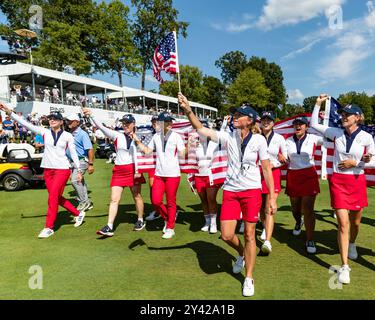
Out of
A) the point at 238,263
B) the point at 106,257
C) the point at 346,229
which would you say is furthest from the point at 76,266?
the point at 346,229

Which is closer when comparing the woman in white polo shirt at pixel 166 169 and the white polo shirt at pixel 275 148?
the white polo shirt at pixel 275 148

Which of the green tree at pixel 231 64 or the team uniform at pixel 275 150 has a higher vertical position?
the green tree at pixel 231 64

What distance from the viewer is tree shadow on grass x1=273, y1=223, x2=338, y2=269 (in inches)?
205

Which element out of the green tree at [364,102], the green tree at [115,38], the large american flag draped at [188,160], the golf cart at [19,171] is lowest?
the golf cart at [19,171]

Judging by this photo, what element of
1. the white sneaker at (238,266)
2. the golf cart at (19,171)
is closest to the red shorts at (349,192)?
the white sneaker at (238,266)

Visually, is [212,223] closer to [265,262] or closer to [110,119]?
[265,262]

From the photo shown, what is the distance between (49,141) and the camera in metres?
6.45

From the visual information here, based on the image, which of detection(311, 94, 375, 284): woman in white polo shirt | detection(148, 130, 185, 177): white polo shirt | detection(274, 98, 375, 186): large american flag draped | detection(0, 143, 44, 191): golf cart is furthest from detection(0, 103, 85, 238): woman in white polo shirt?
detection(0, 143, 44, 191): golf cart

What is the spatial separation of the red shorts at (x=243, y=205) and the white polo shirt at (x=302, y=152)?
174cm

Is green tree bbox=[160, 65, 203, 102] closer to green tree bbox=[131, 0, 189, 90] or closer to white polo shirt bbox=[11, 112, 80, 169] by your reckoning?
green tree bbox=[131, 0, 189, 90]

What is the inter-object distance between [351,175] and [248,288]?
6.48 feet

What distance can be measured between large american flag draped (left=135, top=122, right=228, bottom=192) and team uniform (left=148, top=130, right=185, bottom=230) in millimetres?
640

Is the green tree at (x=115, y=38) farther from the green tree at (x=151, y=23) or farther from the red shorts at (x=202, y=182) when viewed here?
the red shorts at (x=202, y=182)

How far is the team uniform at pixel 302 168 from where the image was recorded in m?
5.54
